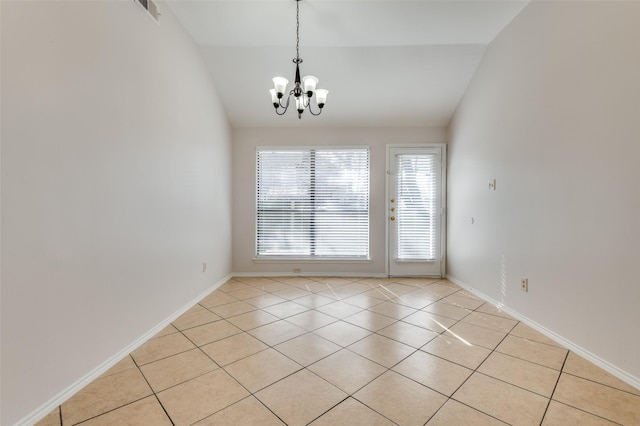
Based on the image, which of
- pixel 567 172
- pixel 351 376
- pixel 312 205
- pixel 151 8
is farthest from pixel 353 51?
pixel 351 376

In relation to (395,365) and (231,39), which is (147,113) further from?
(395,365)

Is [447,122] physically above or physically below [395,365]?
above

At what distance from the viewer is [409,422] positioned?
58.3 inches

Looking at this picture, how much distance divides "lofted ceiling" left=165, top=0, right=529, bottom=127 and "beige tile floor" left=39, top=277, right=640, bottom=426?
3015 mm

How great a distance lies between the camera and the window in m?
4.79

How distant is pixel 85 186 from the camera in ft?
5.97

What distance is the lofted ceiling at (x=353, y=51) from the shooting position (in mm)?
2908

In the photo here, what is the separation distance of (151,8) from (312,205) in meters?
3.18

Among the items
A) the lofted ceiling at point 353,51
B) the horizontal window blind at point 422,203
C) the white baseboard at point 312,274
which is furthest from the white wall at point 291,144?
the horizontal window blind at point 422,203

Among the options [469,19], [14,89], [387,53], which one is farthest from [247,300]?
[469,19]

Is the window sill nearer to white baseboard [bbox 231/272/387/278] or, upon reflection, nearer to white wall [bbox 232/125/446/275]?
white wall [bbox 232/125/446/275]

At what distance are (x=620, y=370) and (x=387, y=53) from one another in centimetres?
373

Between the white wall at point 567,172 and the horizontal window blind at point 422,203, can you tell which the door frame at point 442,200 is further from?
the white wall at point 567,172

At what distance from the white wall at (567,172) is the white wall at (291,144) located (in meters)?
1.54
